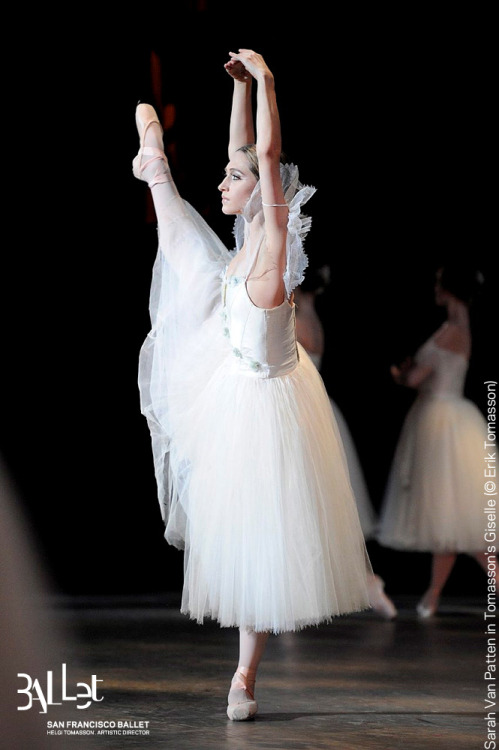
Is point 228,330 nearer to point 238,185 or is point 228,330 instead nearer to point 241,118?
point 238,185

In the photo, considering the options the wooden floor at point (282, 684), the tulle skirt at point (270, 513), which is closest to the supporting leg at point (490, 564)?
the wooden floor at point (282, 684)

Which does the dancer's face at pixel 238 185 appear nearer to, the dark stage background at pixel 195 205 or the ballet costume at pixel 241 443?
the ballet costume at pixel 241 443

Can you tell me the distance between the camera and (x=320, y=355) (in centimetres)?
477

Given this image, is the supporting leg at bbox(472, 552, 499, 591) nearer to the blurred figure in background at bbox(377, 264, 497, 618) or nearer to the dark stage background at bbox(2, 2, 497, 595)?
the blurred figure in background at bbox(377, 264, 497, 618)

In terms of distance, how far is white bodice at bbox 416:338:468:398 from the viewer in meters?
5.05

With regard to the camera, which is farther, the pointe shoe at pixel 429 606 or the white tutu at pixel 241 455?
the pointe shoe at pixel 429 606

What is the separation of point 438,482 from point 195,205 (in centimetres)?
162

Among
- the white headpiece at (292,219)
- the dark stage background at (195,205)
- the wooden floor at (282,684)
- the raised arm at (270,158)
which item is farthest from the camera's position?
the dark stage background at (195,205)

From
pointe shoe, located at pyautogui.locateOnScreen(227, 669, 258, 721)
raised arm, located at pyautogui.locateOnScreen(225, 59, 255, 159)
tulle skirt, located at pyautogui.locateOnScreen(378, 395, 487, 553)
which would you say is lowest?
pointe shoe, located at pyautogui.locateOnScreen(227, 669, 258, 721)

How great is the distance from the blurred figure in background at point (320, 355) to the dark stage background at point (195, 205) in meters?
0.63

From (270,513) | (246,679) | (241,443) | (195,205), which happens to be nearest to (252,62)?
(241,443)

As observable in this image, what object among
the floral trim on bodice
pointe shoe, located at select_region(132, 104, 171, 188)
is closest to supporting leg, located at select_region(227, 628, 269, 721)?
the floral trim on bodice

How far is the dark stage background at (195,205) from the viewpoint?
5004mm

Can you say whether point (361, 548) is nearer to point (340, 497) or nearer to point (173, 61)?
point (340, 497)
